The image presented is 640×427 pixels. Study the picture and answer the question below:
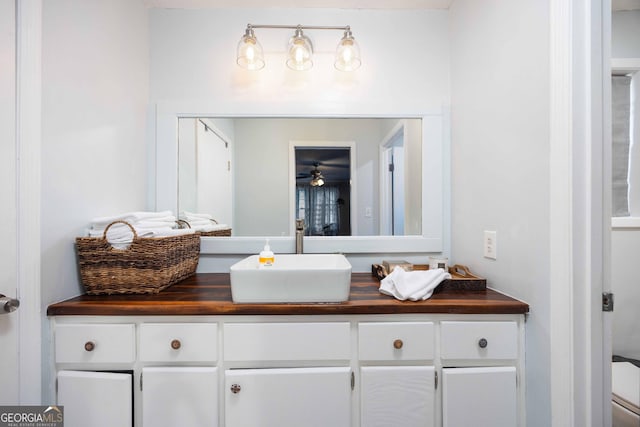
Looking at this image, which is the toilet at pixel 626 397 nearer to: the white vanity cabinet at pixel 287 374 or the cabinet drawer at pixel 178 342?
the white vanity cabinet at pixel 287 374

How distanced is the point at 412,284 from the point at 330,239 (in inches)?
22.1

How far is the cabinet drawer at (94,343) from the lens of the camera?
39.3 inches

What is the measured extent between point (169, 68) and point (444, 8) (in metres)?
1.54

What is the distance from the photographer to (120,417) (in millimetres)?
997

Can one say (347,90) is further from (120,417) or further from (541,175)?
(120,417)

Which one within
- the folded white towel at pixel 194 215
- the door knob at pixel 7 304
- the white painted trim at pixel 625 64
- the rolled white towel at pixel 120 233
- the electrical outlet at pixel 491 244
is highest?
the white painted trim at pixel 625 64

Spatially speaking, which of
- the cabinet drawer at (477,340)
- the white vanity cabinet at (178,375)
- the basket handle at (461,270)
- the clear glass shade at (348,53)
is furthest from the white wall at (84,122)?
the basket handle at (461,270)

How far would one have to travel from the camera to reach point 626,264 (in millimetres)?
1169

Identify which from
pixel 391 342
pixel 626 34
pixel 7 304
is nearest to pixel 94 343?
pixel 7 304

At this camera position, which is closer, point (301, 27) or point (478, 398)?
point (478, 398)

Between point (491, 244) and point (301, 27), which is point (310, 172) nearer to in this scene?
point (301, 27)

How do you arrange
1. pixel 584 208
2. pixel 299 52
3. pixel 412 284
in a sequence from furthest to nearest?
pixel 299 52
pixel 412 284
pixel 584 208

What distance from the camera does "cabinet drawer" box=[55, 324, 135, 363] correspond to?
100cm

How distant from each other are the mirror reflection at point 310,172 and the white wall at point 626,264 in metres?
0.81
